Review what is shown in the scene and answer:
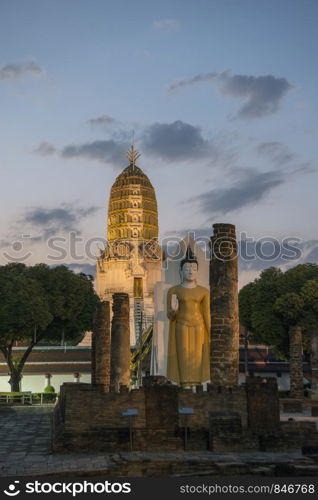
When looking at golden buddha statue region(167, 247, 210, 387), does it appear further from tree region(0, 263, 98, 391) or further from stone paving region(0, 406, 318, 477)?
tree region(0, 263, 98, 391)

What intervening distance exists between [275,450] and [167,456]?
3128mm

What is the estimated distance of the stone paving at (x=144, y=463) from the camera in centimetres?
1403

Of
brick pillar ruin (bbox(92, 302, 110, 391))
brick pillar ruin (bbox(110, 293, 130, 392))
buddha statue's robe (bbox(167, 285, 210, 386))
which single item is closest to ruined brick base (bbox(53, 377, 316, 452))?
buddha statue's robe (bbox(167, 285, 210, 386))

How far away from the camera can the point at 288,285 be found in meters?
46.9

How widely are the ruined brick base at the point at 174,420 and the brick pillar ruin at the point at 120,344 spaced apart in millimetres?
8787

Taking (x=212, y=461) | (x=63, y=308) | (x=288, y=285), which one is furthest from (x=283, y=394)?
(x=212, y=461)

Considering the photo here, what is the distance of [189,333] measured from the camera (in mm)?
26984

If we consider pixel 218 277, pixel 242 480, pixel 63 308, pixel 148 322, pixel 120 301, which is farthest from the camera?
pixel 148 322

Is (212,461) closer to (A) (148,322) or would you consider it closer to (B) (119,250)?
(A) (148,322)

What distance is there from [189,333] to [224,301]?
184 inches

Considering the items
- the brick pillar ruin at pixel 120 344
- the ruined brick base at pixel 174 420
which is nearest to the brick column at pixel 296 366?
the brick pillar ruin at pixel 120 344

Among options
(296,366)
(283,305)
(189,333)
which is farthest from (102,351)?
(283,305)

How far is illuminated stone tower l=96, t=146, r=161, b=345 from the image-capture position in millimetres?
86875

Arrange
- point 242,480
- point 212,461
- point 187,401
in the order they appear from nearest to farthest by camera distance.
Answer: point 242,480, point 212,461, point 187,401
